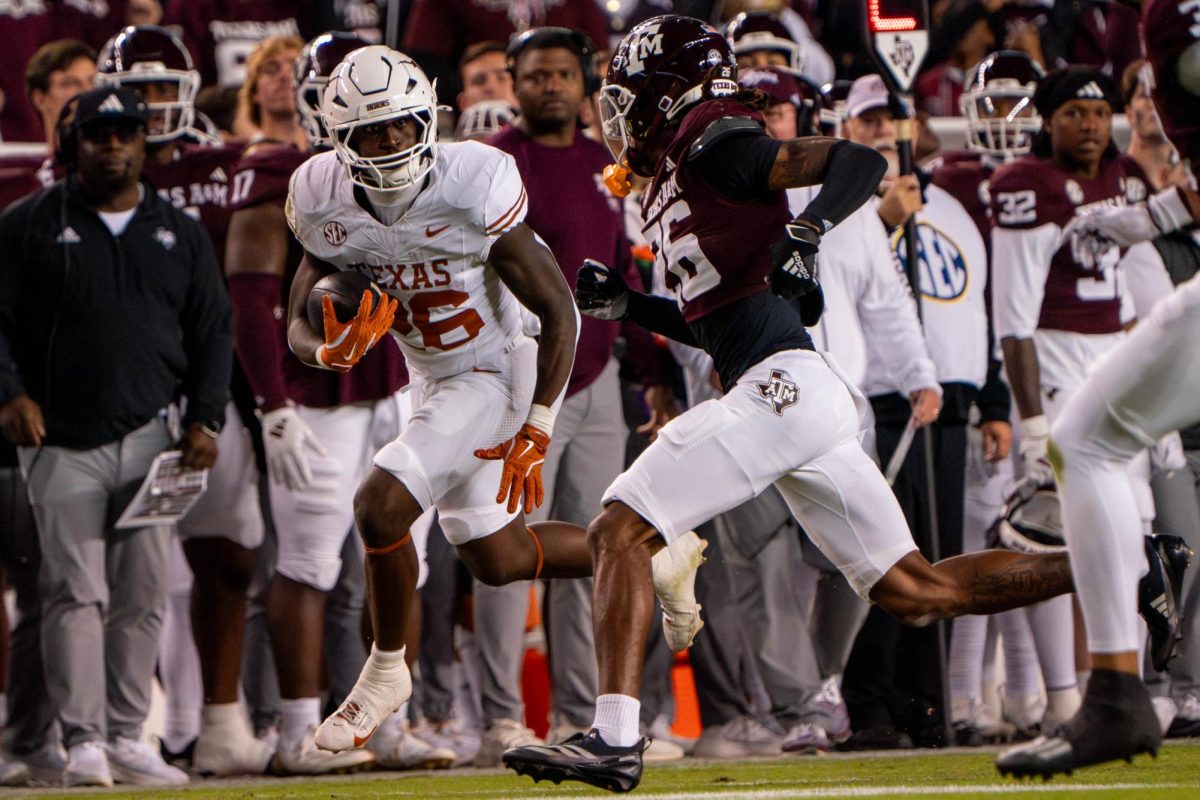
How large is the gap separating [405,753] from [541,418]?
163 centimetres

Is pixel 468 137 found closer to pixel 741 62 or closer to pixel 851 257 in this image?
pixel 741 62

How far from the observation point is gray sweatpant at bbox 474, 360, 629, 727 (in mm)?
6238

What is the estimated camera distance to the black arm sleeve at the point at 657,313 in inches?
203

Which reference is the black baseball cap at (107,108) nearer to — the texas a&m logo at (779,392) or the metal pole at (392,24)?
the texas a&m logo at (779,392)

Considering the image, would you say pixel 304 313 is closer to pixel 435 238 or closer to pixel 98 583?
pixel 435 238

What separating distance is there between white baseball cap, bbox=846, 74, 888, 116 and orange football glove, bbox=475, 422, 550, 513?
251cm

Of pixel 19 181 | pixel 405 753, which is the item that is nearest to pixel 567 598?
pixel 405 753

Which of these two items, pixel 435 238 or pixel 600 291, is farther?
pixel 435 238

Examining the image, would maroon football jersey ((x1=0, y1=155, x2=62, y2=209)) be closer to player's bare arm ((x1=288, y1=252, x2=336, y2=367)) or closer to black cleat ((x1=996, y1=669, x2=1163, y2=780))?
player's bare arm ((x1=288, y1=252, x2=336, y2=367))

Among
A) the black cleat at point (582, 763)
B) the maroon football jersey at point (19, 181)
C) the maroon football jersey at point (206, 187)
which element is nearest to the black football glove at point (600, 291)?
the black cleat at point (582, 763)

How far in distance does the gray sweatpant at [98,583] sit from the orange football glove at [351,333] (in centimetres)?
150

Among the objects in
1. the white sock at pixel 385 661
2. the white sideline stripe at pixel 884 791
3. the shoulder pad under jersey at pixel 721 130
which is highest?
the shoulder pad under jersey at pixel 721 130

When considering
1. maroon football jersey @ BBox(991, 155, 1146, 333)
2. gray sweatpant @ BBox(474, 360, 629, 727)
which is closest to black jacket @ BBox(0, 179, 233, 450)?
gray sweatpant @ BBox(474, 360, 629, 727)

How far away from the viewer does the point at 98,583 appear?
19.7 ft
